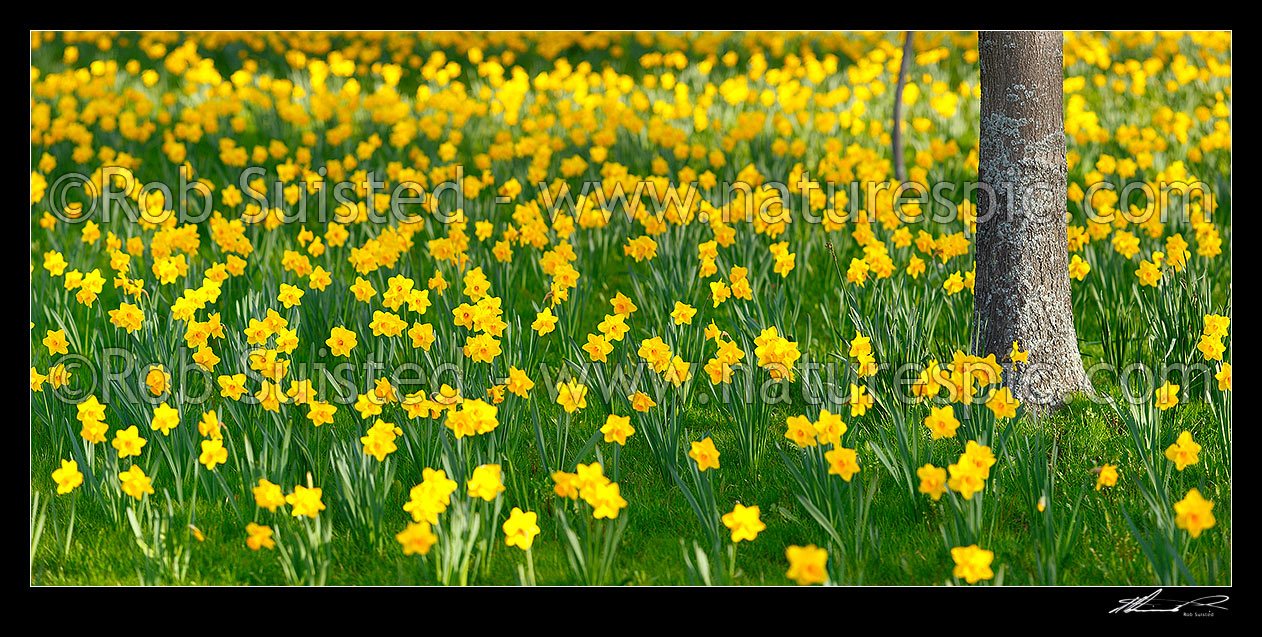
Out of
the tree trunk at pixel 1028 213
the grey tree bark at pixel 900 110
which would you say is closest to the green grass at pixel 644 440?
the tree trunk at pixel 1028 213

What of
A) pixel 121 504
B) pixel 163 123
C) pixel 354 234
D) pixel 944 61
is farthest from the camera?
pixel 944 61

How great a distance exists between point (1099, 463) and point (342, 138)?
5723 millimetres

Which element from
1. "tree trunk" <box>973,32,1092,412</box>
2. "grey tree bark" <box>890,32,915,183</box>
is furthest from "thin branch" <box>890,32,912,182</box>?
"tree trunk" <box>973,32,1092,412</box>

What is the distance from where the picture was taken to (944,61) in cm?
1091

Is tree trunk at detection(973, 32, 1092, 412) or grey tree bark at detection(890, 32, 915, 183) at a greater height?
grey tree bark at detection(890, 32, 915, 183)

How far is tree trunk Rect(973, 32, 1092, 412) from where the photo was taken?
3.88 m

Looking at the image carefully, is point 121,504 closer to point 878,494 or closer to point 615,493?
point 615,493

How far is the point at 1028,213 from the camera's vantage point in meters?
3.91

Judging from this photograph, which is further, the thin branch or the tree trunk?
the thin branch

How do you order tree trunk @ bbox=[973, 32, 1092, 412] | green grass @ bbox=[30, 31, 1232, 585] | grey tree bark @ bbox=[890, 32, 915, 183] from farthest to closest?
1. grey tree bark @ bbox=[890, 32, 915, 183]
2. tree trunk @ bbox=[973, 32, 1092, 412]
3. green grass @ bbox=[30, 31, 1232, 585]

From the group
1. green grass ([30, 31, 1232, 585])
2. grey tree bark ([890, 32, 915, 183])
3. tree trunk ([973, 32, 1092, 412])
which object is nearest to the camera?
green grass ([30, 31, 1232, 585])

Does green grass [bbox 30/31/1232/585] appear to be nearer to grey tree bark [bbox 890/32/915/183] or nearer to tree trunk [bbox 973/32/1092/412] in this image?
tree trunk [bbox 973/32/1092/412]

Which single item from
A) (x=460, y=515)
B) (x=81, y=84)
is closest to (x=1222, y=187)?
(x=460, y=515)

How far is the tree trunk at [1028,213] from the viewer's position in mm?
3881
